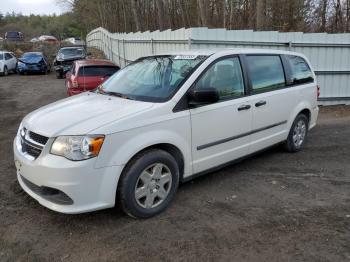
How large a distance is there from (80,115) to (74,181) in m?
0.77

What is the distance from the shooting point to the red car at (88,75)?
38.1 feet

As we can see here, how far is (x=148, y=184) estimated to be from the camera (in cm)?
426

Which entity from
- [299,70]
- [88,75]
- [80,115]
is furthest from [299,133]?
[88,75]

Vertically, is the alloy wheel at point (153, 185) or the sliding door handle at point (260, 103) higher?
the sliding door handle at point (260, 103)

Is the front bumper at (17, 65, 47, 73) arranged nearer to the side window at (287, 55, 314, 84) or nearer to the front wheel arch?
the side window at (287, 55, 314, 84)

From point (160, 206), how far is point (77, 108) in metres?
1.40

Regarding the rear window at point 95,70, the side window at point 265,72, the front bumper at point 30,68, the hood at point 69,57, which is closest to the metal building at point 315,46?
the rear window at point 95,70

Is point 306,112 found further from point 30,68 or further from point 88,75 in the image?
point 30,68

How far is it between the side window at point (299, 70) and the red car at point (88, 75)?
20.9 feet

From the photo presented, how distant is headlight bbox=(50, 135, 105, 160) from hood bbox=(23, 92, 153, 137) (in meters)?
0.07

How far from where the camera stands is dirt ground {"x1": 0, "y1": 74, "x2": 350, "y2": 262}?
3.66 meters

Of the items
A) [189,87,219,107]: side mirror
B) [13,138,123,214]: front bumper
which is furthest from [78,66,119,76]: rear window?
[13,138,123,214]: front bumper

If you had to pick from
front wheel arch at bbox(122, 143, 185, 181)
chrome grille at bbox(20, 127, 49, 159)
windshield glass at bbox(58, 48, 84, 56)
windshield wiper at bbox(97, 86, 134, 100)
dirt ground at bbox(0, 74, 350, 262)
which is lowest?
dirt ground at bbox(0, 74, 350, 262)

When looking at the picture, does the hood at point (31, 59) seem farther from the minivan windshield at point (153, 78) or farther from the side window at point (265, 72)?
the side window at point (265, 72)
